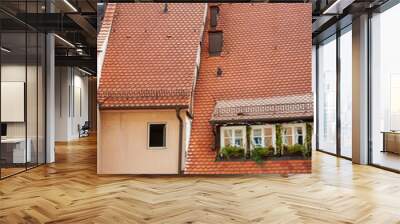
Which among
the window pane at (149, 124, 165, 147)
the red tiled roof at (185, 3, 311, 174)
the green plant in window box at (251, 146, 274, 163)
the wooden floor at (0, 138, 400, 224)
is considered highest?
the red tiled roof at (185, 3, 311, 174)

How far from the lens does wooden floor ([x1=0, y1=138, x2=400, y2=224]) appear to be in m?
4.05

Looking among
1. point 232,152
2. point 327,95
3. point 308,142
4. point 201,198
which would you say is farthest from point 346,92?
point 201,198

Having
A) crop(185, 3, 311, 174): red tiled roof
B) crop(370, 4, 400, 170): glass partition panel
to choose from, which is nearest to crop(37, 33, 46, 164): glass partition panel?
crop(185, 3, 311, 174): red tiled roof

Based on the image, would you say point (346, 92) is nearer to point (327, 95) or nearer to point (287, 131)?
point (327, 95)

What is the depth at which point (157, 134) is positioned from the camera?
634cm

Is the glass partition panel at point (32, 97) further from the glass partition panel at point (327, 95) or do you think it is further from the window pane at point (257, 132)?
the glass partition panel at point (327, 95)

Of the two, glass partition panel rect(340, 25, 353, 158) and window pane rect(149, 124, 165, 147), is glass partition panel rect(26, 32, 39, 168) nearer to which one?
window pane rect(149, 124, 165, 147)

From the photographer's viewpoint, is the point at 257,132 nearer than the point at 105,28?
Yes

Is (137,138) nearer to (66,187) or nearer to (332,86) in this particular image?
(66,187)

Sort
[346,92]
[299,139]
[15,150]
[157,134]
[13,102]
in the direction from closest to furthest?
[157,134] → [299,139] → [13,102] → [15,150] → [346,92]

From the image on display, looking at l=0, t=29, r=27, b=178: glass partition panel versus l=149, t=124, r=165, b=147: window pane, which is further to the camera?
l=0, t=29, r=27, b=178: glass partition panel

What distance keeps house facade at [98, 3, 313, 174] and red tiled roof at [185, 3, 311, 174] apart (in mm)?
16

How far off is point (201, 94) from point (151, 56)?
3.37 ft

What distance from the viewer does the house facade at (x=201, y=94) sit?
6367mm
